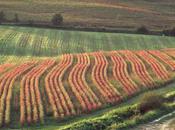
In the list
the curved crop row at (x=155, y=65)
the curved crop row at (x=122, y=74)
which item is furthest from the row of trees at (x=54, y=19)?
the curved crop row at (x=122, y=74)

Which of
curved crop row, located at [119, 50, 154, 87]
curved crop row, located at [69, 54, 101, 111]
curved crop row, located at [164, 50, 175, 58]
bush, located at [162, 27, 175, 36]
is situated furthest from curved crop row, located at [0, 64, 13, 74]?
bush, located at [162, 27, 175, 36]

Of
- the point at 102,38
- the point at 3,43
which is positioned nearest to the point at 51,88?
the point at 3,43

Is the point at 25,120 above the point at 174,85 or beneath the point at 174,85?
beneath

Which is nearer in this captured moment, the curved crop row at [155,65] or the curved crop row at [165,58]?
the curved crop row at [155,65]

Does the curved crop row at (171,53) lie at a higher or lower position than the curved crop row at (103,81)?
higher

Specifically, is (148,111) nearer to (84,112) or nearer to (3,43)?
(84,112)

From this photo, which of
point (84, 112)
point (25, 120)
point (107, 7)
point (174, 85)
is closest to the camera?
point (25, 120)

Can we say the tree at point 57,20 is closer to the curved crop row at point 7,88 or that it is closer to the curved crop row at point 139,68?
the curved crop row at point 139,68

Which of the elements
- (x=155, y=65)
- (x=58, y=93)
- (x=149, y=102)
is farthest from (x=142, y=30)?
(x=149, y=102)
